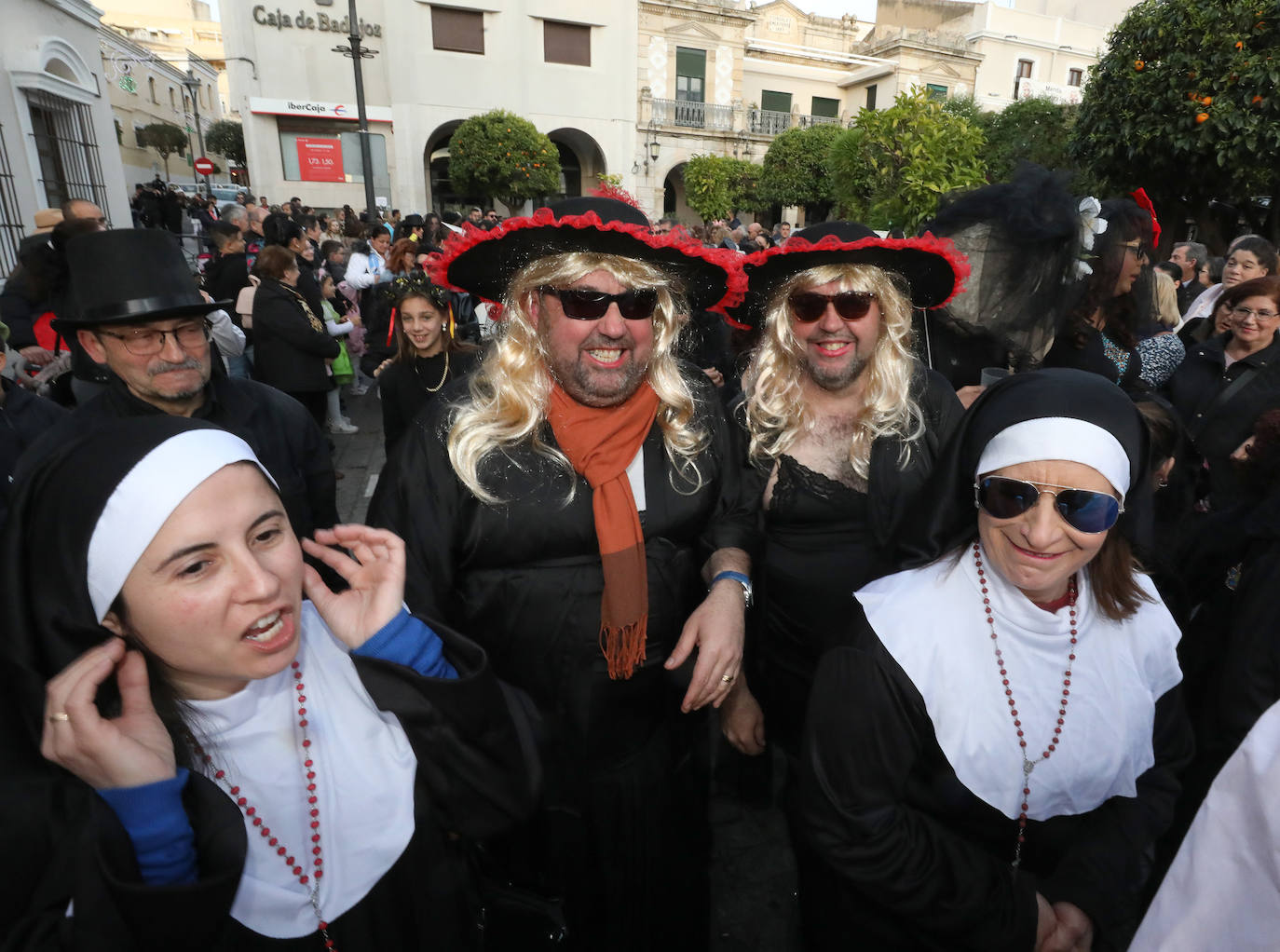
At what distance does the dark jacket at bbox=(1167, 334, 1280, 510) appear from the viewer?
11.9ft

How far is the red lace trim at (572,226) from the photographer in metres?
2.01

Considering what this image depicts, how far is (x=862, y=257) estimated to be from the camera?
2.59 m

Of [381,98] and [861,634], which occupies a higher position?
[381,98]

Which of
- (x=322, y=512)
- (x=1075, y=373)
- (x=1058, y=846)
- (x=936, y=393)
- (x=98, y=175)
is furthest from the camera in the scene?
(x=98, y=175)

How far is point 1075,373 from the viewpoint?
161cm

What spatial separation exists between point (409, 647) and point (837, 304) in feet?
6.43

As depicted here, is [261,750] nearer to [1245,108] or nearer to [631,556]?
[631,556]

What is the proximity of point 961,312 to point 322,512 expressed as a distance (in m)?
3.33

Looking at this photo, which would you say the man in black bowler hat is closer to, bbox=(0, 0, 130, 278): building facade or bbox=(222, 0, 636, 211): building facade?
bbox=(0, 0, 130, 278): building facade

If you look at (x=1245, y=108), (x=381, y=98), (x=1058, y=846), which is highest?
(x=381, y=98)

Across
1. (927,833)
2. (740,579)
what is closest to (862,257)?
(740,579)

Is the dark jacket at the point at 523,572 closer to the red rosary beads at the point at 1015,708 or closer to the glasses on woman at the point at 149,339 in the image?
the red rosary beads at the point at 1015,708

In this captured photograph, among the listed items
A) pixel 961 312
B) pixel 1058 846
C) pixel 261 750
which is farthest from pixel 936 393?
pixel 261 750

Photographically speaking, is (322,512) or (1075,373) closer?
(1075,373)
